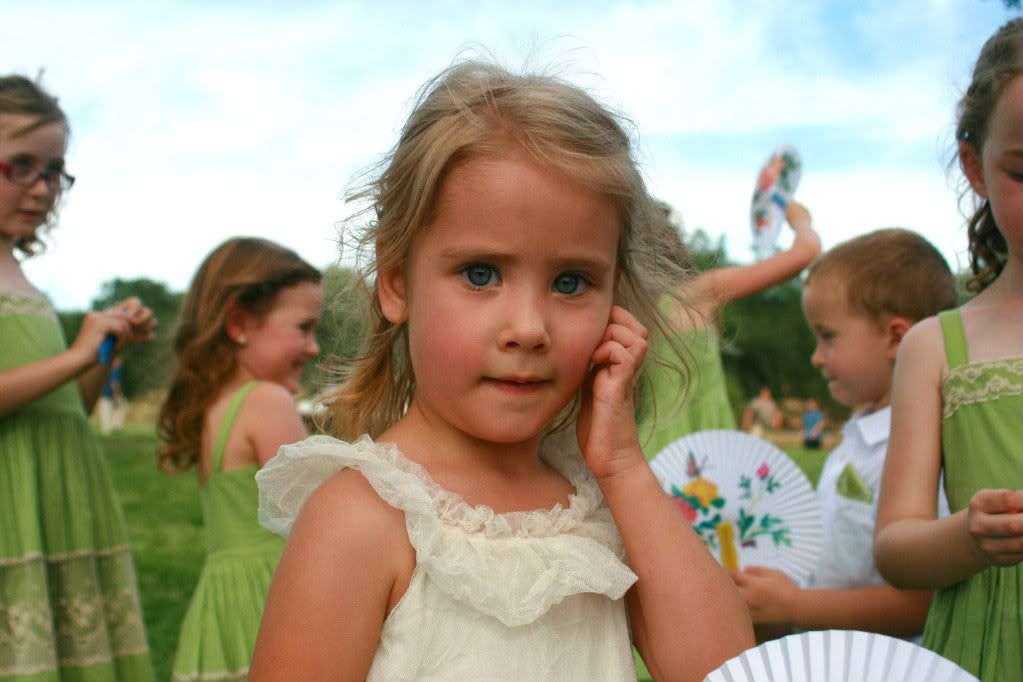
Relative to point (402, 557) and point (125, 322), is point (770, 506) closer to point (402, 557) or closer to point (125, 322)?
point (402, 557)

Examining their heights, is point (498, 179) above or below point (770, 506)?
above

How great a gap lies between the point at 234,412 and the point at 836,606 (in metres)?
2.32

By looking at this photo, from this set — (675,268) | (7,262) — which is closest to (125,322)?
(7,262)

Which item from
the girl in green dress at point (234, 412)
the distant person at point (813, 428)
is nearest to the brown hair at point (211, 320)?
the girl in green dress at point (234, 412)

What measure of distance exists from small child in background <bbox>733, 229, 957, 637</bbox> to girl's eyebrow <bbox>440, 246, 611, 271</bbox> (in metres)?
1.72

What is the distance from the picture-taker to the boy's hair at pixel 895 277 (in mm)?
3723

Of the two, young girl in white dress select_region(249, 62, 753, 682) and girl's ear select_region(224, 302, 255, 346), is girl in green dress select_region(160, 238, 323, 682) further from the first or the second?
young girl in white dress select_region(249, 62, 753, 682)

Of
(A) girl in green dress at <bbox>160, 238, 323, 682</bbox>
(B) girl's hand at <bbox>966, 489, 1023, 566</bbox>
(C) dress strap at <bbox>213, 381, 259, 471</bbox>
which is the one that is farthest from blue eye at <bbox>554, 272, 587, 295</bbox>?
(C) dress strap at <bbox>213, 381, 259, 471</bbox>

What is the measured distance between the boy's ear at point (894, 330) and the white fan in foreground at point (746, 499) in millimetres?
555

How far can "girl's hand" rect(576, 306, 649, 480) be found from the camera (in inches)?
76.1

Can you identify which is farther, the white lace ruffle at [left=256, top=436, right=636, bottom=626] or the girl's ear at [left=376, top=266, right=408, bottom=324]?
the girl's ear at [left=376, top=266, right=408, bottom=324]

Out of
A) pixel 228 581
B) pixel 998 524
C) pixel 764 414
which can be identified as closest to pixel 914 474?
pixel 998 524

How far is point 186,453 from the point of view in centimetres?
425

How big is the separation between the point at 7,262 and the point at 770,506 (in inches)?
117
